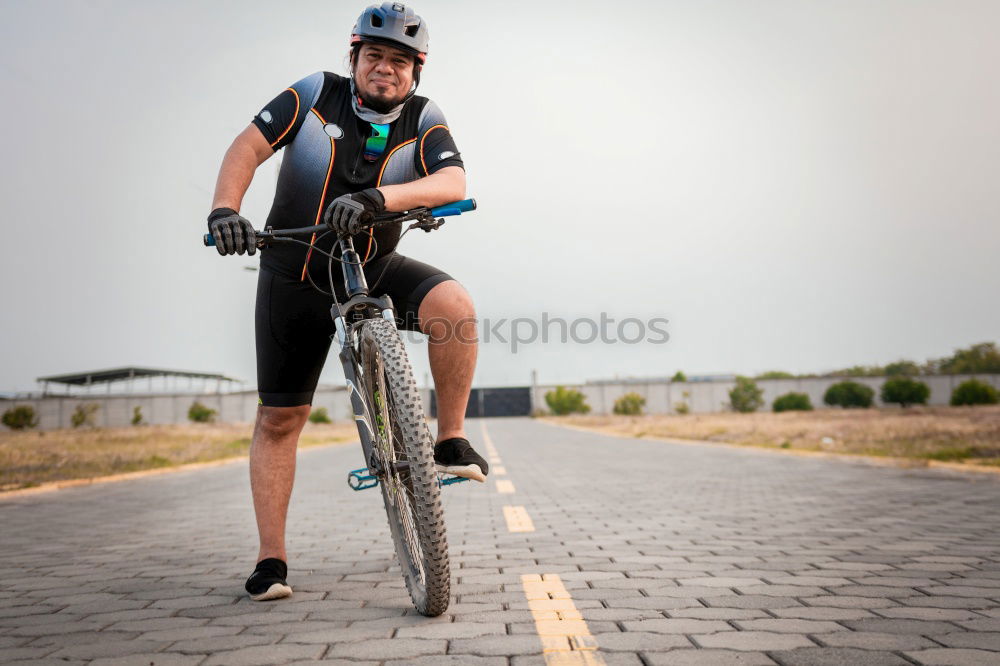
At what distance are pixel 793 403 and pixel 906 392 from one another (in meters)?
7.74

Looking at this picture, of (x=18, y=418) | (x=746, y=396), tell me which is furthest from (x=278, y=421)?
(x=746, y=396)

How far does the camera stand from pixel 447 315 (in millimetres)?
3342

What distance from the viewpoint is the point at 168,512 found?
7480 millimetres

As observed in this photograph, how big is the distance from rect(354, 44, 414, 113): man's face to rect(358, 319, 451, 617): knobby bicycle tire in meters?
0.95

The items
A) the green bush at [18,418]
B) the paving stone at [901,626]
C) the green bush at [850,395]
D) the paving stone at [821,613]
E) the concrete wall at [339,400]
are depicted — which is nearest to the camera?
the paving stone at [901,626]

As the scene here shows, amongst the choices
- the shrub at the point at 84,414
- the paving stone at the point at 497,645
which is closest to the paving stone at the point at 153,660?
the paving stone at the point at 497,645

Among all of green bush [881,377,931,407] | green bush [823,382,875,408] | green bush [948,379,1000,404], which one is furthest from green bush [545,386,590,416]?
green bush [948,379,1000,404]

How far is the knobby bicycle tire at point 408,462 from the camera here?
2.79 meters

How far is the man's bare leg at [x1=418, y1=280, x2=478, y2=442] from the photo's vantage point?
132 inches

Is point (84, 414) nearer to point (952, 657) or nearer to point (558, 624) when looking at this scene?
point (558, 624)

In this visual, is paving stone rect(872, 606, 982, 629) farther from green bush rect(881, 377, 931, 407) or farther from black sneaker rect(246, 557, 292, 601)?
green bush rect(881, 377, 931, 407)

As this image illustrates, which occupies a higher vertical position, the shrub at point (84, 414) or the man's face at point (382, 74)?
the man's face at point (382, 74)

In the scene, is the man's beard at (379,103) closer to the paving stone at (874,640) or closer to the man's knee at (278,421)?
the man's knee at (278,421)

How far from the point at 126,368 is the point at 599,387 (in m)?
51.7
